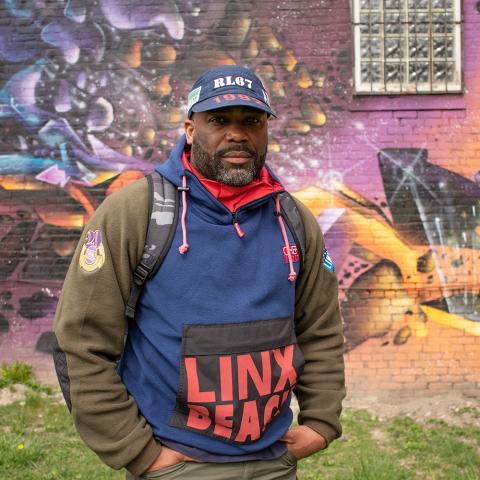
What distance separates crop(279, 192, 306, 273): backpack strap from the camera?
2.19 meters

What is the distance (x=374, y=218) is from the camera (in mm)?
5949

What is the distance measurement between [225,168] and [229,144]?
0.08 meters

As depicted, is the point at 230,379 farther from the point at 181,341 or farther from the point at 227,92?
the point at 227,92

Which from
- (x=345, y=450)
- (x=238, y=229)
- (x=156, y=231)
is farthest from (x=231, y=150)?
(x=345, y=450)

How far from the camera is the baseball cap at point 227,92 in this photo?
2.05m

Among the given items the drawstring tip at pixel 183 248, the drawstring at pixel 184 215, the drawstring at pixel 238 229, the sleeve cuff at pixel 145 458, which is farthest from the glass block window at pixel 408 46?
the sleeve cuff at pixel 145 458

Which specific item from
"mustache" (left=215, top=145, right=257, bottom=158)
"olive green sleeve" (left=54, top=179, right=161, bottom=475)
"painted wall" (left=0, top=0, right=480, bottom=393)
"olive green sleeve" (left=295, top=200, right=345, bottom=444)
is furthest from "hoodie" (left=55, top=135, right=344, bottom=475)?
"painted wall" (left=0, top=0, right=480, bottom=393)

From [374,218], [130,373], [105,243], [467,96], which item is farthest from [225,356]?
[467,96]

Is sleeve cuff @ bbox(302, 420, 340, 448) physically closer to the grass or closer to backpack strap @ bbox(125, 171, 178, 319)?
backpack strap @ bbox(125, 171, 178, 319)

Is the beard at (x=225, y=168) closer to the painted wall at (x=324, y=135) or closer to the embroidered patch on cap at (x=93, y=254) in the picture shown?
the embroidered patch on cap at (x=93, y=254)

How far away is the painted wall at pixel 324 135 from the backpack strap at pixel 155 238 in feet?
13.2

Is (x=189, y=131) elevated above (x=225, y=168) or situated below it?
above

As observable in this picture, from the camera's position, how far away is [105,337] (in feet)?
6.44

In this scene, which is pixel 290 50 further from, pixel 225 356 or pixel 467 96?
pixel 225 356
